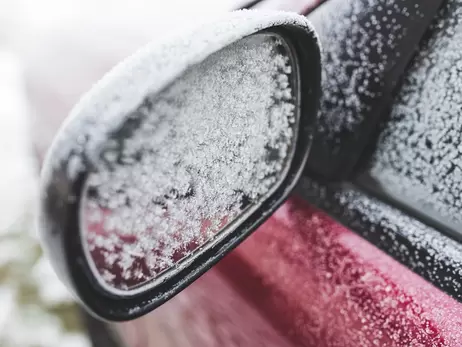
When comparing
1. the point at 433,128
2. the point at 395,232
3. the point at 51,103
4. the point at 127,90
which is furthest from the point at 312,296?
the point at 51,103

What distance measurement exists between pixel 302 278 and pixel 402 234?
12.2 inches

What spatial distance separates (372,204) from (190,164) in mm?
555

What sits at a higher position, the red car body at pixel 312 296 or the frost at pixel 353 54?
the frost at pixel 353 54

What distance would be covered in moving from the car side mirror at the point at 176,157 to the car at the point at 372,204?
0.17 ft

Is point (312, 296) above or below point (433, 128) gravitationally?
below

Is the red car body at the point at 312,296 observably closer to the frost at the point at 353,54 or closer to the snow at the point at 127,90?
the frost at the point at 353,54

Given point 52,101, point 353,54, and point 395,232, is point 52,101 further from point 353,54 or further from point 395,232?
point 395,232

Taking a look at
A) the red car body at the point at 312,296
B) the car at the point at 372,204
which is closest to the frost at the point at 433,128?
the car at the point at 372,204

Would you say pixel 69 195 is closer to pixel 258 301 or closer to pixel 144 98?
pixel 144 98

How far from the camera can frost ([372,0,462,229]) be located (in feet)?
3.71

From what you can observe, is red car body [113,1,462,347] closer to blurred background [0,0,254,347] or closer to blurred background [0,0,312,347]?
blurred background [0,0,312,347]

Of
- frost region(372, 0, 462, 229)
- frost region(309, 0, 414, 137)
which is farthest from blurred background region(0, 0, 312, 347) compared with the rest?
frost region(372, 0, 462, 229)

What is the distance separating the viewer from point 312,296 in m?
1.34

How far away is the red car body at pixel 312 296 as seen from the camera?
45.3 inches
